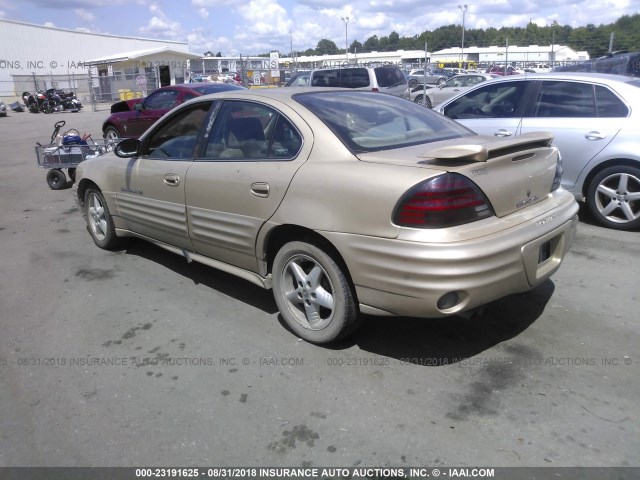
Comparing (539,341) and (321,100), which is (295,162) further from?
(539,341)

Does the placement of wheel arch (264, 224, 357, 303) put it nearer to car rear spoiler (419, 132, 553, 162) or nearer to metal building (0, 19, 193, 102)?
car rear spoiler (419, 132, 553, 162)

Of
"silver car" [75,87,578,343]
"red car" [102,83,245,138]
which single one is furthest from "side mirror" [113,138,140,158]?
"red car" [102,83,245,138]

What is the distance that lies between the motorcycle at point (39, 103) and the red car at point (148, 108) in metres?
19.6

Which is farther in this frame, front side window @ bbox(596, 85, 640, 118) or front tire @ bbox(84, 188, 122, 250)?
front side window @ bbox(596, 85, 640, 118)

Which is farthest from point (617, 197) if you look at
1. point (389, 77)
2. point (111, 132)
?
point (111, 132)

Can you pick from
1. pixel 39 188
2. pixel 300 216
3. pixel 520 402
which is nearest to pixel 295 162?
pixel 300 216

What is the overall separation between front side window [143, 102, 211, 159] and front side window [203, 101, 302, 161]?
0.80 feet

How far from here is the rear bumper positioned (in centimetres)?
286

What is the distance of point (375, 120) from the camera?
3.84 meters

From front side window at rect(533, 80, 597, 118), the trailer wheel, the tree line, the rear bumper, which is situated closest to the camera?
the rear bumper

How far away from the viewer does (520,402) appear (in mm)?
2898

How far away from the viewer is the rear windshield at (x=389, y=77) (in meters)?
14.8

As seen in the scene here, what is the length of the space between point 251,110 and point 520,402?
2.64 metres

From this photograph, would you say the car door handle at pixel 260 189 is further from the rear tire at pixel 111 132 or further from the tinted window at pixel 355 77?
the tinted window at pixel 355 77
